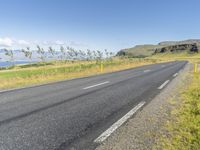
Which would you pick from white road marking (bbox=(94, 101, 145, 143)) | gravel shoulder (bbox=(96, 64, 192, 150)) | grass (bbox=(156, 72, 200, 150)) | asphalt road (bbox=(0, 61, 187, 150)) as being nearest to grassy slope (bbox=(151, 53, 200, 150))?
grass (bbox=(156, 72, 200, 150))

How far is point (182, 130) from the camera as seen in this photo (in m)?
4.53

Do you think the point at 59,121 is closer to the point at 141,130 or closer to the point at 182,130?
the point at 141,130

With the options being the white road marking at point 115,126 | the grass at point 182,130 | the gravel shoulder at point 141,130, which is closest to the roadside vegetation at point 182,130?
the grass at point 182,130

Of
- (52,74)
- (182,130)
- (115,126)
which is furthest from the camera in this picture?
(52,74)

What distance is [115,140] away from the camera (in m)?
4.04

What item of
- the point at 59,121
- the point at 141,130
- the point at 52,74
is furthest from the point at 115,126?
the point at 52,74

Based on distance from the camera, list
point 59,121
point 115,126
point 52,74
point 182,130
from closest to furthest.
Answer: point 182,130 → point 115,126 → point 59,121 → point 52,74

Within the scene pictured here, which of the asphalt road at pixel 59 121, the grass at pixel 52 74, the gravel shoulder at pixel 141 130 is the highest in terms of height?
the asphalt road at pixel 59 121

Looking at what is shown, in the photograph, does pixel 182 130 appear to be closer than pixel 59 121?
Yes

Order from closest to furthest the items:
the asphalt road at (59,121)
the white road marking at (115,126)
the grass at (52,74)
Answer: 1. the asphalt road at (59,121)
2. the white road marking at (115,126)
3. the grass at (52,74)

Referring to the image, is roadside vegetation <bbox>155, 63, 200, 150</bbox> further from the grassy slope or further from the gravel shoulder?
the gravel shoulder

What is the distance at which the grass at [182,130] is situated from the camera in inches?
148

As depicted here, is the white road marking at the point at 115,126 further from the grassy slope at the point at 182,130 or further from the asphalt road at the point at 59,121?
the grassy slope at the point at 182,130

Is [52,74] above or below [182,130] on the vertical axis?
below
